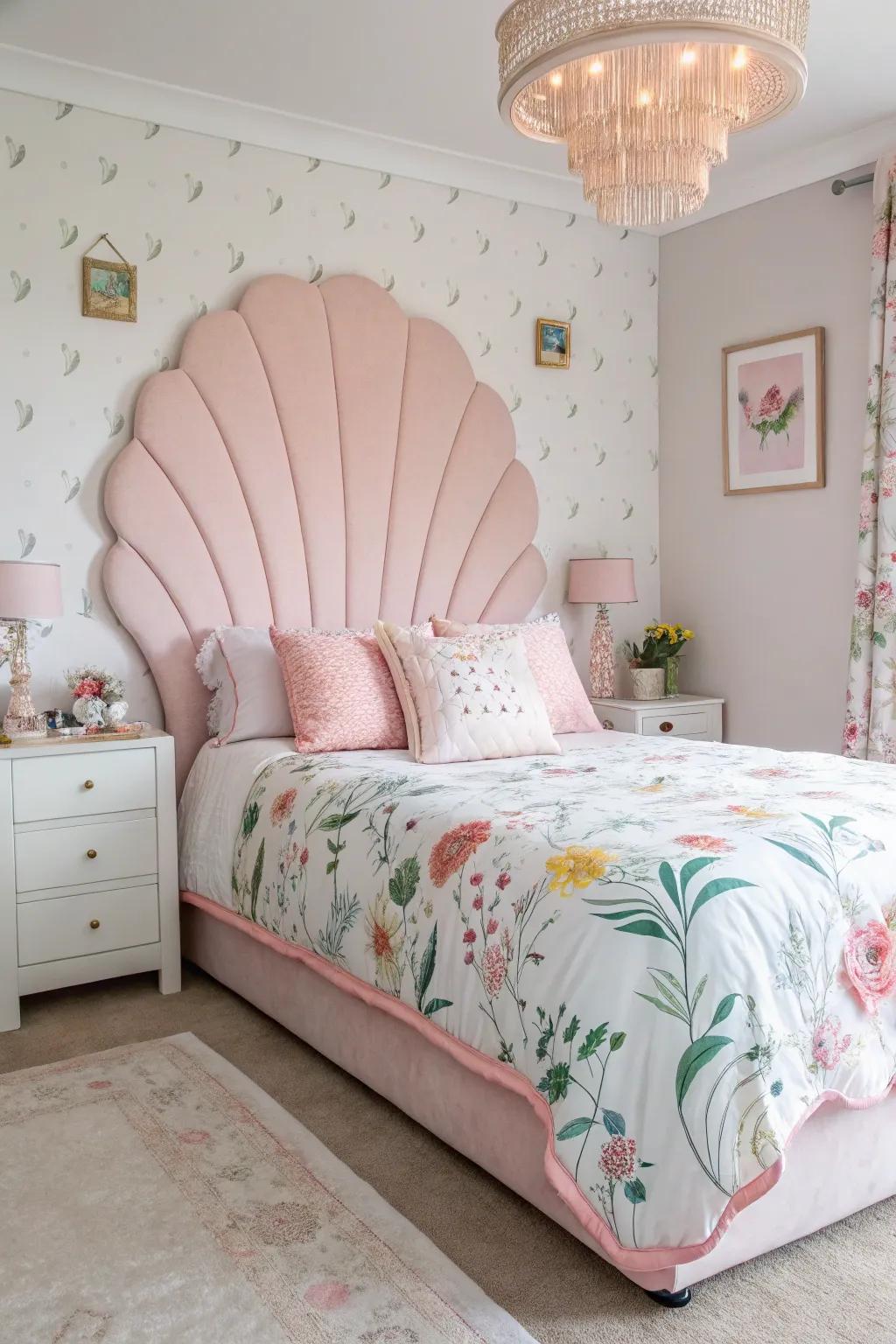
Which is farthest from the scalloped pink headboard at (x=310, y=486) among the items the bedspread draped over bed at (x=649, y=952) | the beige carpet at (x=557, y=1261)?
the beige carpet at (x=557, y=1261)

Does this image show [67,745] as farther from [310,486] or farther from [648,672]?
[648,672]

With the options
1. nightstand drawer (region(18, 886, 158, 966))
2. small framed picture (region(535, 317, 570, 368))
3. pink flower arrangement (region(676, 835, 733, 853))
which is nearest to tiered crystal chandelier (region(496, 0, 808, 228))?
pink flower arrangement (region(676, 835, 733, 853))

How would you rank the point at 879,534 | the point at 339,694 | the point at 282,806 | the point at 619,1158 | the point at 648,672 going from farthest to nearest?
1. the point at 648,672
2. the point at 879,534
3. the point at 339,694
4. the point at 282,806
5. the point at 619,1158

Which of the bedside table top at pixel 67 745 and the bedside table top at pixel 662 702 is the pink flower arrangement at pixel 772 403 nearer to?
the bedside table top at pixel 662 702

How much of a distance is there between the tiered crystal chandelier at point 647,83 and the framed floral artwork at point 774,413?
5.69ft

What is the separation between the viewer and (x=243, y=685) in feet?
11.2

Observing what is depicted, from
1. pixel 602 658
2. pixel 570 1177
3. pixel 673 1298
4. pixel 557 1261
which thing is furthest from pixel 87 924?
pixel 602 658

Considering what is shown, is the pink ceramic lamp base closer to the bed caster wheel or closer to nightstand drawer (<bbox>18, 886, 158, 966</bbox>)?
nightstand drawer (<bbox>18, 886, 158, 966</bbox>)

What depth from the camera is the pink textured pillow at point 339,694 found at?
3195 mm

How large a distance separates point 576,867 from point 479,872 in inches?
9.7

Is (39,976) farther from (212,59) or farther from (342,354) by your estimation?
(212,59)

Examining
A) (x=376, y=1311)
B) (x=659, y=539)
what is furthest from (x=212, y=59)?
(x=376, y=1311)

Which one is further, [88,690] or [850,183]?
[850,183]

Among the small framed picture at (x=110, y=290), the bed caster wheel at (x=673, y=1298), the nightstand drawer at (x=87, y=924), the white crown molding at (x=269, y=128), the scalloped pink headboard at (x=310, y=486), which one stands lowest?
the bed caster wheel at (x=673, y=1298)
